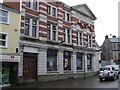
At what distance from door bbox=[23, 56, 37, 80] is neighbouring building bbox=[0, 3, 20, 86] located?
2150 mm

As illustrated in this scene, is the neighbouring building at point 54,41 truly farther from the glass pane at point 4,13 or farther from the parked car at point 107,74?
the parked car at point 107,74

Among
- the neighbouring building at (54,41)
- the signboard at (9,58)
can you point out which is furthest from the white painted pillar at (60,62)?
the signboard at (9,58)

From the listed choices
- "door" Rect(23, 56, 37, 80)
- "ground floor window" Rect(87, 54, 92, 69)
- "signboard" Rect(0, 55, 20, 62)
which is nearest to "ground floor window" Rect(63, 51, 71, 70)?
"door" Rect(23, 56, 37, 80)

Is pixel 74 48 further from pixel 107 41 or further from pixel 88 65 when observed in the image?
pixel 107 41

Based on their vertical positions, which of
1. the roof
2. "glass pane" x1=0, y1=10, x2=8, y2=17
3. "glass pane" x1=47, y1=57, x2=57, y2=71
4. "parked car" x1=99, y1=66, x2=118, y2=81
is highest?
the roof

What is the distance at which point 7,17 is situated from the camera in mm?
26406

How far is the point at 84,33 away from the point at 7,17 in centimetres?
1981

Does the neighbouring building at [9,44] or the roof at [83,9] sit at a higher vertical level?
the roof at [83,9]

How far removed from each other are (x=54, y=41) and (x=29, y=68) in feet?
20.0

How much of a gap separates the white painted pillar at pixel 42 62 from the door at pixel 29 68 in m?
0.56

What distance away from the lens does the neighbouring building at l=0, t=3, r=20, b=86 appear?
1000 inches

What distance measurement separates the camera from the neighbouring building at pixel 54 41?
29.4 meters

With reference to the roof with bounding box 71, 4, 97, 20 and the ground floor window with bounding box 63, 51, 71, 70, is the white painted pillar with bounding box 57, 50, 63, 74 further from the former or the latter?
the roof with bounding box 71, 4, 97, 20

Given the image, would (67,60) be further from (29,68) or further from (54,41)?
(29,68)
